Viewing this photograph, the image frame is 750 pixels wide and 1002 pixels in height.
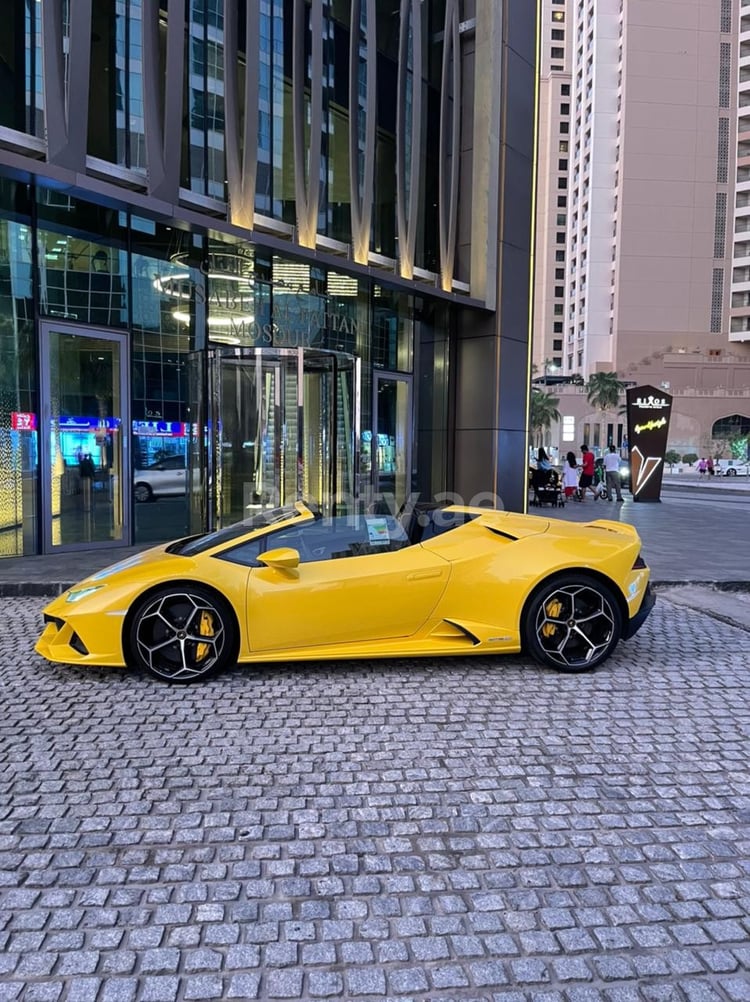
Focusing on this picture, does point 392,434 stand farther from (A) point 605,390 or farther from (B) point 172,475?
(A) point 605,390

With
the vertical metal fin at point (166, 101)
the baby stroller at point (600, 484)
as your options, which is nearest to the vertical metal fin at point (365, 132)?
the vertical metal fin at point (166, 101)

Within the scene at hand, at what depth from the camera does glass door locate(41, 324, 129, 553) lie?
34.2ft

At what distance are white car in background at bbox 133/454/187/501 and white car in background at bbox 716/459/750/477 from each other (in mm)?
52290

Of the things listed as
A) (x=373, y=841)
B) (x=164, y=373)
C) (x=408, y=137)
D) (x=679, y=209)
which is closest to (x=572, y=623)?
(x=373, y=841)

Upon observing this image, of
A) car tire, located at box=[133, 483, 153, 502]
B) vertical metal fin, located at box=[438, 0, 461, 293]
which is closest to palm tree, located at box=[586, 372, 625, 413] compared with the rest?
vertical metal fin, located at box=[438, 0, 461, 293]

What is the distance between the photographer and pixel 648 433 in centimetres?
2216

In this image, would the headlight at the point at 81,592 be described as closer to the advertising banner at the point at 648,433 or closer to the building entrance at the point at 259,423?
the building entrance at the point at 259,423

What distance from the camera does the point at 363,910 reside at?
2479 mm

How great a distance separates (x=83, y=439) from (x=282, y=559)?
725 centimetres

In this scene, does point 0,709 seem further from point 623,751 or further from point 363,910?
point 623,751

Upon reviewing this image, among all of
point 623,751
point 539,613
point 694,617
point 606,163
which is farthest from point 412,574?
point 606,163

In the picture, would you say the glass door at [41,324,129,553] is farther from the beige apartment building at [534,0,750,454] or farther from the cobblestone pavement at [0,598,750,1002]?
the beige apartment building at [534,0,750,454]

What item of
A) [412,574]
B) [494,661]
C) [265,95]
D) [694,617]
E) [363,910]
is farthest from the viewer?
[265,95]

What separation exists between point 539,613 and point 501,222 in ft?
34.4
